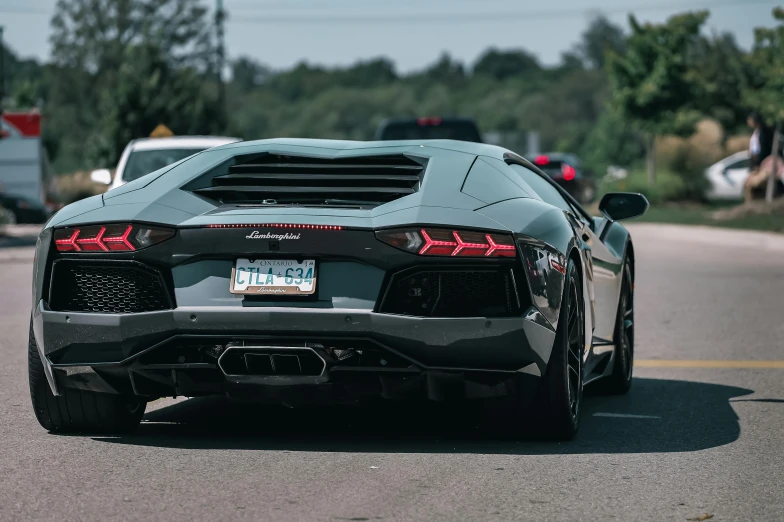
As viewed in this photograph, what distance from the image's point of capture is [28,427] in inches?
279

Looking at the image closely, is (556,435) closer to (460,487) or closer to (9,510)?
(460,487)

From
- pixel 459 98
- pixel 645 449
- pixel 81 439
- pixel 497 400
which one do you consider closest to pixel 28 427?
pixel 81 439

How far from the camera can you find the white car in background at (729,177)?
4597 cm

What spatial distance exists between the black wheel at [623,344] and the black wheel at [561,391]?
1.65 m

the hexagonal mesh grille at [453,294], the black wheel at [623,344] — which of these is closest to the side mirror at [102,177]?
the black wheel at [623,344]

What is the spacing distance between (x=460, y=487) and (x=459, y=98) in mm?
176642

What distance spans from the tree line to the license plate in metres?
26.8

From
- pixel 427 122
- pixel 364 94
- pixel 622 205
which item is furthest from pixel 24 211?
pixel 364 94

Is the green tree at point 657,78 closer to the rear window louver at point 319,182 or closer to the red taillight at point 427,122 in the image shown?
the red taillight at point 427,122

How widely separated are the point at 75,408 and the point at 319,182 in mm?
1460

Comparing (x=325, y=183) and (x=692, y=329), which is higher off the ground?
(x=325, y=183)

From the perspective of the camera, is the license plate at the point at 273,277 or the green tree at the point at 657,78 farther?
the green tree at the point at 657,78

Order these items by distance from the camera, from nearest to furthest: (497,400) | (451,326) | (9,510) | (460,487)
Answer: (9,510)
(460,487)
(451,326)
(497,400)

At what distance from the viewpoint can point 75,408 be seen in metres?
6.69
